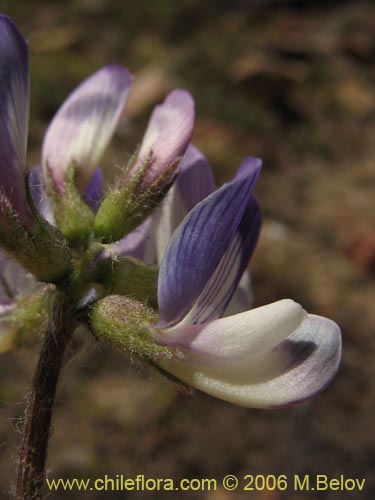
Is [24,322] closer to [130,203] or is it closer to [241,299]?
[130,203]

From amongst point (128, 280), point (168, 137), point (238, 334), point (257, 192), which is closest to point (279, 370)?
point (238, 334)

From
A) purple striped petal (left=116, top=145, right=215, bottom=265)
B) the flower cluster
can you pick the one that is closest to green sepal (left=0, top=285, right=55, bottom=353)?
the flower cluster

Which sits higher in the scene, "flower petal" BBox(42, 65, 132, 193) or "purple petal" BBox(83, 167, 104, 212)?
"flower petal" BBox(42, 65, 132, 193)

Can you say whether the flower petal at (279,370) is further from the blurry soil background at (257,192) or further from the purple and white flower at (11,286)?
the purple and white flower at (11,286)

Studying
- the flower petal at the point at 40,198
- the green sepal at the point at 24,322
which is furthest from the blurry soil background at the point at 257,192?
the flower petal at the point at 40,198

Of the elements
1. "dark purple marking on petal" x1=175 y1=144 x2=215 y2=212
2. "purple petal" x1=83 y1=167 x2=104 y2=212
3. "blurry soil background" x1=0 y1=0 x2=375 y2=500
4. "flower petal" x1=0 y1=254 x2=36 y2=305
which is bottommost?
"blurry soil background" x1=0 y1=0 x2=375 y2=500

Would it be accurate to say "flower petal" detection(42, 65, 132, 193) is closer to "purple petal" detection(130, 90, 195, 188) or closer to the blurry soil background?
"purple petal" detection(130, 90, 195, 188)
